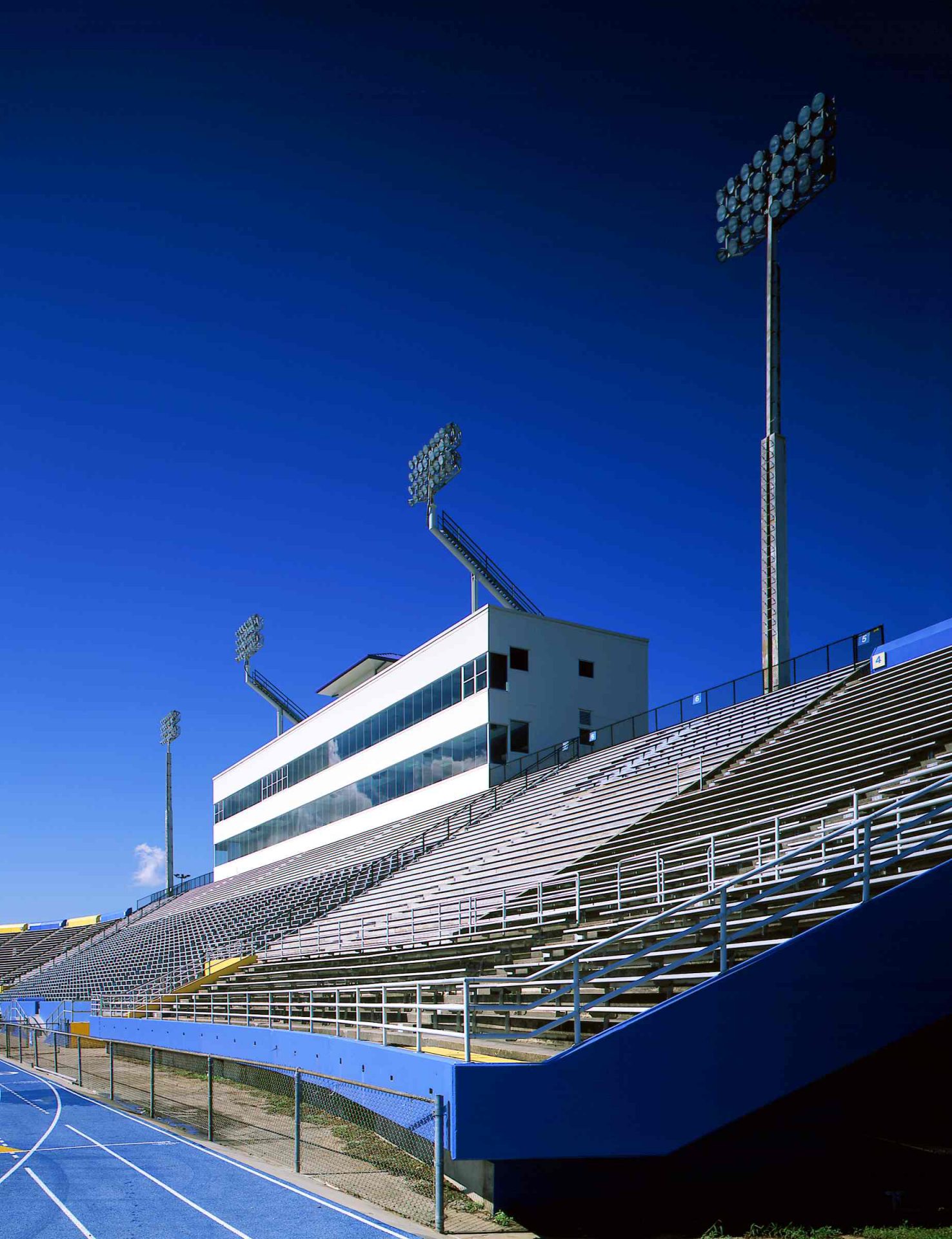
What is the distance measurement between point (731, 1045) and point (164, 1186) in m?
5.78

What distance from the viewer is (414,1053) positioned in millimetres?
11227

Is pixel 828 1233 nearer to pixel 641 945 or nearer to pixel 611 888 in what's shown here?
pixel 641 945

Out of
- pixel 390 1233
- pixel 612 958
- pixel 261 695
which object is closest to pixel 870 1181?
pixel 612 958

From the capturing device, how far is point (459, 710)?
3700 cm

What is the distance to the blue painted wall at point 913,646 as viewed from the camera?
71.9 ft

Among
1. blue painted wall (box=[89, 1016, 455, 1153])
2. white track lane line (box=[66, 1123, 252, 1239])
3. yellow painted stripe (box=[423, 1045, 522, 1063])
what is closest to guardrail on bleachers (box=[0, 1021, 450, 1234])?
blue painted wall (box=[89, 1016, 455, 1153])

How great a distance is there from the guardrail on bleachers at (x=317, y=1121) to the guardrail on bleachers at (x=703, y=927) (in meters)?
0.84

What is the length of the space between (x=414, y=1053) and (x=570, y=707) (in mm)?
26406

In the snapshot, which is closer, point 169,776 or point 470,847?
point 470,847

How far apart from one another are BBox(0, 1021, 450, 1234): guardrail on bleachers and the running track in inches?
23.8

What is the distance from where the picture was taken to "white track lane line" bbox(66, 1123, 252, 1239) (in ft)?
31.1

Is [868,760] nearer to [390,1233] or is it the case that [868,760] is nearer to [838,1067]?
[838,1067]

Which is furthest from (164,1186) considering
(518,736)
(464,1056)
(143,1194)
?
(518,736)

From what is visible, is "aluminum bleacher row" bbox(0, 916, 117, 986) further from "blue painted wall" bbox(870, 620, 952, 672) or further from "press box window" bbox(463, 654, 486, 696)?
"blue painted wall" bbox(870, 620, 952, 672)
